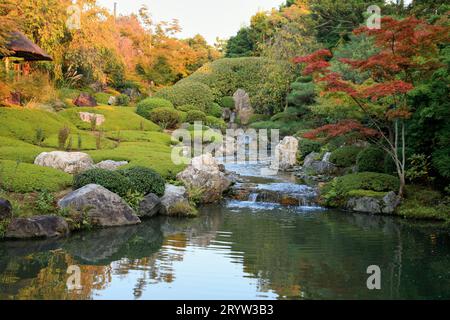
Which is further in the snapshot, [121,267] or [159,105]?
[159,105]

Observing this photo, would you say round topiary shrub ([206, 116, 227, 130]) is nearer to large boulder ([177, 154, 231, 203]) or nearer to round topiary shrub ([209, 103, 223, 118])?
round topiary shrub ([209, 103, 223, 118])

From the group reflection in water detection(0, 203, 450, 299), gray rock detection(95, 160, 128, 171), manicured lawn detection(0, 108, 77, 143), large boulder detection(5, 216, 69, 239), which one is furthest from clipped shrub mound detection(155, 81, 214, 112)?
large boulder detection(5, 216, 69, 239)

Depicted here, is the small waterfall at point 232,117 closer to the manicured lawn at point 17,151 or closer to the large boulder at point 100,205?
the manicured lawn at point 17,151

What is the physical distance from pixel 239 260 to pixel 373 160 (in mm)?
8439

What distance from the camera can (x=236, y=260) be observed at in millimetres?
8289

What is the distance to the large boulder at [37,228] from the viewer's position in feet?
30.7

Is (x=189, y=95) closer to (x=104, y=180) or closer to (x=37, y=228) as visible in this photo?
(x=104, y=180)

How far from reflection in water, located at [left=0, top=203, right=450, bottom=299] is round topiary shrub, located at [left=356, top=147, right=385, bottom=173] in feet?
11.2

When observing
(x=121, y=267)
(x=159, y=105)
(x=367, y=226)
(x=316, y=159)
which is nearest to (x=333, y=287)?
(x=121, y=267)

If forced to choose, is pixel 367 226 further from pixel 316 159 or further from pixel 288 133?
pixel 288 133

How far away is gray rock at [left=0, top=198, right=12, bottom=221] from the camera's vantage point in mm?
9289

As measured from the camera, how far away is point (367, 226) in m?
11.6

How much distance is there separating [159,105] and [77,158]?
14677 millimetres

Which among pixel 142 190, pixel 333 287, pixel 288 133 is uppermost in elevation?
pixel 288 133
